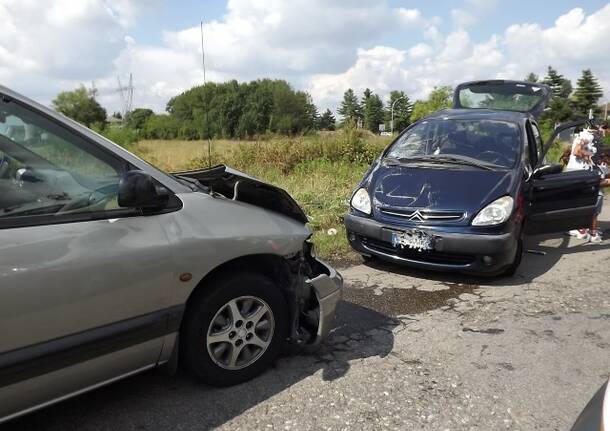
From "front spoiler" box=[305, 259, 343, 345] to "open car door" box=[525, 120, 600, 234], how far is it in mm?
3042

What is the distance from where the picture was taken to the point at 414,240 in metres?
4.84

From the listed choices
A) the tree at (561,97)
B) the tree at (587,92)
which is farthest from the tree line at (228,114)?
the tree at (587,92)

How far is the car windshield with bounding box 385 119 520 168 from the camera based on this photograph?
18.3 ft

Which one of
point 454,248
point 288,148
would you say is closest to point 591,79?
point 288,148

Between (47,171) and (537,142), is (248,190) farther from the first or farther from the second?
(537,142)

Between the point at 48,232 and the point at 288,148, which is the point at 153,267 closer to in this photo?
the point at 48,232

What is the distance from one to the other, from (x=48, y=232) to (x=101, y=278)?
0.31 metres

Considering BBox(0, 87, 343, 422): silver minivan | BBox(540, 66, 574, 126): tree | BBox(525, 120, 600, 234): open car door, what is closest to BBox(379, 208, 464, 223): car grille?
BBox(525, 120, 600, 234): open car door

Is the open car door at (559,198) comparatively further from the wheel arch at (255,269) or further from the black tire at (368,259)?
the wheel arch at (255,269)

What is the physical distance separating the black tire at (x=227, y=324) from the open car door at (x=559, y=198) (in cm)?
349

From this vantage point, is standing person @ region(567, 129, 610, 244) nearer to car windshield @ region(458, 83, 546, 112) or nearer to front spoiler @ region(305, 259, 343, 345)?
car windshield @ region(458, 83, 546, 112)

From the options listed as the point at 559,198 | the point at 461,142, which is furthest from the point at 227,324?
the point at 559,198

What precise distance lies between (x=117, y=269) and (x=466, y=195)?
11.6 feet

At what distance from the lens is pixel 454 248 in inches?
185
